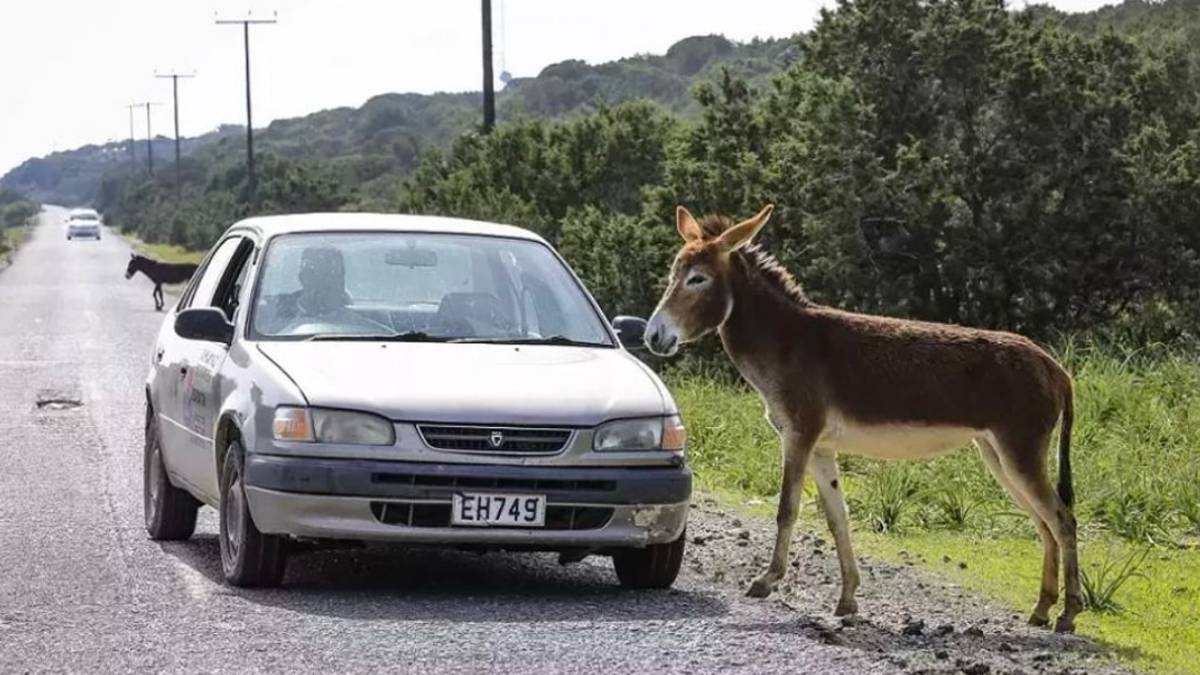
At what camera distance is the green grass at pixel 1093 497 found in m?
9.82

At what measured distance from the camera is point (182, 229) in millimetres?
104938

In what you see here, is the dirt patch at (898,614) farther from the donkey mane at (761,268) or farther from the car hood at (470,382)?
the donkey mane at (761,268)

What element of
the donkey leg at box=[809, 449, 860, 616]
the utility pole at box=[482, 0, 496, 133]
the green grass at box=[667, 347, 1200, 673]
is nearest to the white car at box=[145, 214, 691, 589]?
the donkey leg at box=[809, 449, 860, 616]

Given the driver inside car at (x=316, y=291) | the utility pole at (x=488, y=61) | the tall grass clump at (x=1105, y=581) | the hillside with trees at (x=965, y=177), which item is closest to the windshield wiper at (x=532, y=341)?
the driver inside car at (x=316, y=291)

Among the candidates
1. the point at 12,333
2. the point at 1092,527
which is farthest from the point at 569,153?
the point at 1092,527

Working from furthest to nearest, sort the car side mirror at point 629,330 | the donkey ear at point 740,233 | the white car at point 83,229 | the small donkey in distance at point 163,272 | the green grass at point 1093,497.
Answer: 1. the white car at point 83,229
2. the small donkey in distance at point 163,272
3. the car side mirror at point 629,330
4. the green grass at point 1093,497
5. the donkey ear at point 740,233

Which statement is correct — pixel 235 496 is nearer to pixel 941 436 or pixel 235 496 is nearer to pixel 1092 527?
pixel 941 436

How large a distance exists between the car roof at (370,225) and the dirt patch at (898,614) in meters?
1.93

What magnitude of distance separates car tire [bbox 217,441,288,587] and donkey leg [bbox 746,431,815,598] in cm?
205

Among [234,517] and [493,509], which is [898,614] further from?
[234,517]

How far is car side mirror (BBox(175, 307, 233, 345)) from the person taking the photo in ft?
33.1

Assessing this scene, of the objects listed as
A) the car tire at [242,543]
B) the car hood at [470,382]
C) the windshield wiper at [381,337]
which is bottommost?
the car tire at [242,543]

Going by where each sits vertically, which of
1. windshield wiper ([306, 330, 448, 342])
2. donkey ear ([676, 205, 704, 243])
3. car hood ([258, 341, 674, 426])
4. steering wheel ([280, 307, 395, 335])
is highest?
donkey ear ([676, 205, 704, 243])

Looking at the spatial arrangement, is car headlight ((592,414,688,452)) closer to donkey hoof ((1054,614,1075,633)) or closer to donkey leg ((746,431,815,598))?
donkey leg ((746,431,815,598))
